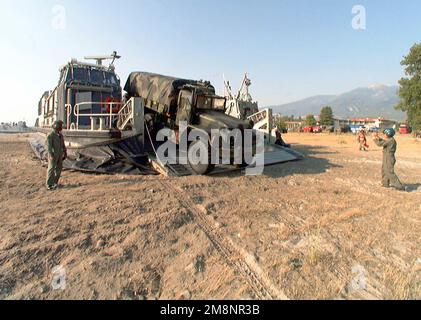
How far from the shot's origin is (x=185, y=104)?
9242mm

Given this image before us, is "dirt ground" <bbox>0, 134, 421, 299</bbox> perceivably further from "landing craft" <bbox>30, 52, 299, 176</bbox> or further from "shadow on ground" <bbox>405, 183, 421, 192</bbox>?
"landing craft" <bbox>30, 52, 299, 176</bbox>

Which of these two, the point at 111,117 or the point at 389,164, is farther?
the point at 111,117

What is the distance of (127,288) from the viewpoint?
2.92 meters

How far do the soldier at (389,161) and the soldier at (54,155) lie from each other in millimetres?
7603

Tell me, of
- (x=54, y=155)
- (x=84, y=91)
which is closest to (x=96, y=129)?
(x=54, y=155)

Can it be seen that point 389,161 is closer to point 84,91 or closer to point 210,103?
point 210,103

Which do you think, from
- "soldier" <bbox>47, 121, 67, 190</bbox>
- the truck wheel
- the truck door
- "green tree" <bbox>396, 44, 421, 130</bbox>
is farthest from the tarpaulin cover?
"green tree" <bbox>396, 44, 421, 130</bbox>

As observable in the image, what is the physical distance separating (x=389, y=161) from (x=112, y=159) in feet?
23.9

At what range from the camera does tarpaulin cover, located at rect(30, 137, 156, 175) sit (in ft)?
26.7

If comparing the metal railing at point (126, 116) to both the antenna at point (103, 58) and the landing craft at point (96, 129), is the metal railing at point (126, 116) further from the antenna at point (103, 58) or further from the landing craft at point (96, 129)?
the antenna at point (103, 58)

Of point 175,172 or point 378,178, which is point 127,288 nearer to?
point 175,172
